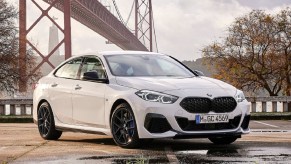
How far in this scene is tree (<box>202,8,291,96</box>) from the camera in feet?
136

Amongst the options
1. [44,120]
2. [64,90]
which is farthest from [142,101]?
[44,120]

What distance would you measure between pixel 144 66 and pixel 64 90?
59.2 inches

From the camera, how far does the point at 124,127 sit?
9094 mm

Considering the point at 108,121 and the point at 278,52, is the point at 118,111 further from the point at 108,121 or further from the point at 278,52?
the point at 278,52

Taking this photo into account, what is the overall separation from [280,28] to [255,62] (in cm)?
270

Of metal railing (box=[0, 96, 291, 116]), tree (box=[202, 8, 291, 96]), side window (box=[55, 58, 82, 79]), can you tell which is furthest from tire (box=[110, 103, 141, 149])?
tree (box=[202, 8, 291, 96])

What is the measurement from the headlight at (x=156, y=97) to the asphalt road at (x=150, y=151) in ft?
2.05

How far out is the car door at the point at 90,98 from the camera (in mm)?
9688

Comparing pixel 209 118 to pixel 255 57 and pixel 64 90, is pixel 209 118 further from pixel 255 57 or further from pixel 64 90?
pixel 255 57

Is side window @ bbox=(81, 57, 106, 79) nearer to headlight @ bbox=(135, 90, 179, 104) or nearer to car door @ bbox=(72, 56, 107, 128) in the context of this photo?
car door @ bbox=(72, 56, 107, 128)

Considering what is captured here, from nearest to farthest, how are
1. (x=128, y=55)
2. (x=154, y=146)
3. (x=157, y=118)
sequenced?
(x=157, y=118)
(x=154, y=146)
(x=128, y=55)

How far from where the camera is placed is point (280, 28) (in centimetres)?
4288

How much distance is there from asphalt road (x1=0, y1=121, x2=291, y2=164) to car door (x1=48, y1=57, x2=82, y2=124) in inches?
16.9

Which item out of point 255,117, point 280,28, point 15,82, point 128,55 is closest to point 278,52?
point 280,28
